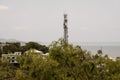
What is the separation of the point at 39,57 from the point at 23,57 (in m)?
0.82

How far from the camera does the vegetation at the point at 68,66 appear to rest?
1348 cm

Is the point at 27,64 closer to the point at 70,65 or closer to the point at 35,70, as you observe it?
the point at 35,70

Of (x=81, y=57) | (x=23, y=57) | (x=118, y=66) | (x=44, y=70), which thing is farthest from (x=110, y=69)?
(x=23, y=57)

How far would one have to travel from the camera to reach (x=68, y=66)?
1377cm

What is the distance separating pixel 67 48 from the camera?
14055mm

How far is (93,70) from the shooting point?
538 inches

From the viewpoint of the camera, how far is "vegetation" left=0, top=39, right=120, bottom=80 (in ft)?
44.2

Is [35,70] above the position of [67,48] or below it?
below

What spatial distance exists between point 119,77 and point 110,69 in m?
0.58

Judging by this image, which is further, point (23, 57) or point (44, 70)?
point (23, 57)

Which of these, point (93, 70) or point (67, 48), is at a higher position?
point (67, 48)

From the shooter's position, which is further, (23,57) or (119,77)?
(23,57)

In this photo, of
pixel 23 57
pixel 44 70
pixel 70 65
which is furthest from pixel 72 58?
pixel 23 57

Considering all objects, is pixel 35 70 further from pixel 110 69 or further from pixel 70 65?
pixel 110 69
